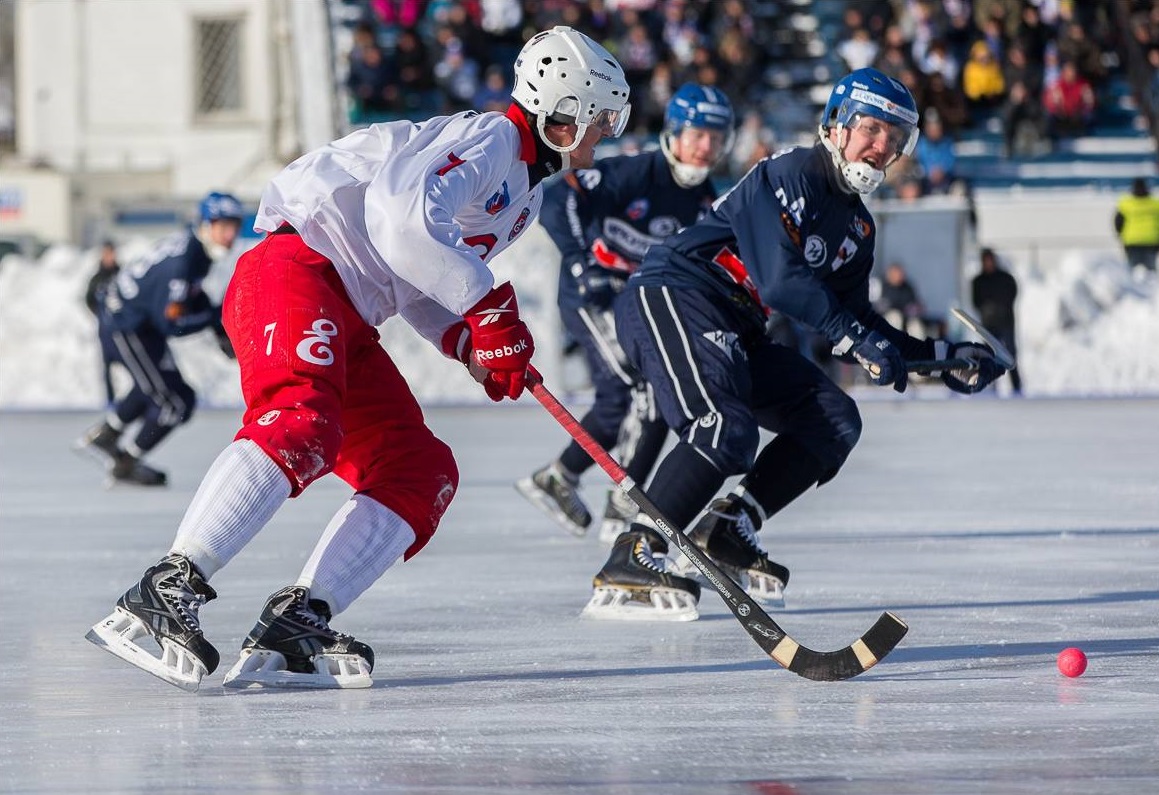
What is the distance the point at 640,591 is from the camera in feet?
15.8

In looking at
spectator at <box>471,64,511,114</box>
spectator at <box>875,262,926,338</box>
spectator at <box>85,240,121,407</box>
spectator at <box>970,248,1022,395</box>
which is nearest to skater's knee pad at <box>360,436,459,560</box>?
spectator at <box>85,240,121,407</box>

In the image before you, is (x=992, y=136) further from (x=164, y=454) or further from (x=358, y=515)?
(x=358, y=515)

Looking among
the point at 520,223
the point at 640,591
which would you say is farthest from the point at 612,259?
the point at 520,223

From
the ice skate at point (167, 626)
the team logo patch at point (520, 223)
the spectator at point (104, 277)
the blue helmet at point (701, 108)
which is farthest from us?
the spectator at point (104, 277)

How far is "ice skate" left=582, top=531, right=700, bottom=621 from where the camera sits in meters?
4.79

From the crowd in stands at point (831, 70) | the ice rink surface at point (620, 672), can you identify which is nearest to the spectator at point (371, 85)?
the crowd in stands at point (831, 70)

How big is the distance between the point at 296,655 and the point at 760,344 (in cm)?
176

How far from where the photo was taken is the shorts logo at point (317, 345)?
149 inches

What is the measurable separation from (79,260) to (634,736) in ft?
45.8

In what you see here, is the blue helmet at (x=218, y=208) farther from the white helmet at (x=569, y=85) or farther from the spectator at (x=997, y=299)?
the spectator at (x=997, y=299)

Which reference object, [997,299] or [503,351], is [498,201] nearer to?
[503,351]

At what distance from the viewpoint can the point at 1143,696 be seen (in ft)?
12.1

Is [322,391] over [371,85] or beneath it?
over

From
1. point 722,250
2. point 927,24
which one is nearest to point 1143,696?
point 722,250
